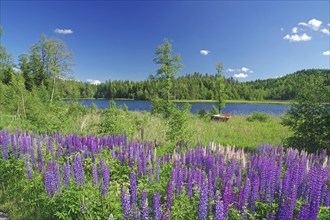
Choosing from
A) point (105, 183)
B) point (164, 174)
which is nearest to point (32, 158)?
point (105, 183)

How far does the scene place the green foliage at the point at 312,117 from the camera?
8992 mm

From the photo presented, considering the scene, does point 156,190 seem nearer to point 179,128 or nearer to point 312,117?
point 179,128

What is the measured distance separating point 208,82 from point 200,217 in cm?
13880

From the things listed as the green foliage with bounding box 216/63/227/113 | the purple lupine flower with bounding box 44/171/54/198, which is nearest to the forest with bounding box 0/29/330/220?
the purple lupine flower with bounding box 44/171/54/198

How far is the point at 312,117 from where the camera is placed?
9203 millimetres

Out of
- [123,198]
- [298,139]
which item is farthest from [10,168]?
[298,139]

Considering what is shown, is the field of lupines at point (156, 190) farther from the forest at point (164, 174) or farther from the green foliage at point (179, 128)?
the green foliage at point (179, 128)

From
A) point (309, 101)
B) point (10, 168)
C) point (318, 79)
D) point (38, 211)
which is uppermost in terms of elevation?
point (318, 79)

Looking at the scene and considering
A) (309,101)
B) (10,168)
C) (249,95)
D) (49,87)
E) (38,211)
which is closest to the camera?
(38,211)

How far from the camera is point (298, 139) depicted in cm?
934

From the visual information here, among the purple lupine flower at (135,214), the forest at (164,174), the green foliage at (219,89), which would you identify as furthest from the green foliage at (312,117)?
the green foliage at (219,89)

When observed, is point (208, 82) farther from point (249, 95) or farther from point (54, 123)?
point (54, 123)

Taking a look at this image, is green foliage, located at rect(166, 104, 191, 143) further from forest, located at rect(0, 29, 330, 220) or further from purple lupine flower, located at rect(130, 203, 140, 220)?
purple lupine flower, located at rect(130, 203, 140, 220)

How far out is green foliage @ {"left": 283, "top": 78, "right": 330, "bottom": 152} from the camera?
8.99 meters
